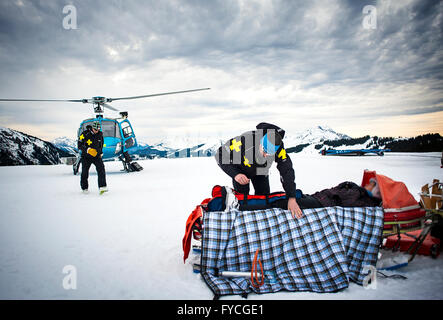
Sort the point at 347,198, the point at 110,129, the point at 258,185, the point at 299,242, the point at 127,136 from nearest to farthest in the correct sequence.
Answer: the point at 299,242 → the point at 347,198 → the point at 258,185 → the point at 110,129 → the point at 127,136

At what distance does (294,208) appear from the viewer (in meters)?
2.55

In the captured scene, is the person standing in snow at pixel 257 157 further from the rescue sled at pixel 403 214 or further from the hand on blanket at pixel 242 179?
the rescue sled at pixel 403 214

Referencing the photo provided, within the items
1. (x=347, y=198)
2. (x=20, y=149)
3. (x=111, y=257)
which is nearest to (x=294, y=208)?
(x=347, y=198)

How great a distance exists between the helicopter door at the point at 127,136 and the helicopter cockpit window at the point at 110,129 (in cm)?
34

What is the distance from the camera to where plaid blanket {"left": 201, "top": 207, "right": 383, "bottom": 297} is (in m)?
2.36

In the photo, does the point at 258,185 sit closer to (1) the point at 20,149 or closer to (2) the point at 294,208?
(2) the point at 294,208

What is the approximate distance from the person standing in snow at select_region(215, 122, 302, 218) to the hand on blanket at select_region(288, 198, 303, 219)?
0.62 ft

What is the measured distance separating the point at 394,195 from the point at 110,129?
37.6 ft

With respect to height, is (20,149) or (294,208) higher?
(20,149)

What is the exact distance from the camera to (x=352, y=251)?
7.98 ft

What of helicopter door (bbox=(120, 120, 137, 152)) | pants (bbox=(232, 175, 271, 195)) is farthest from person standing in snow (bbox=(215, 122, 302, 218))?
helicopter door (bbox=(120, 120, 137, 152))

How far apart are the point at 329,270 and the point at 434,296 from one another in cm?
84

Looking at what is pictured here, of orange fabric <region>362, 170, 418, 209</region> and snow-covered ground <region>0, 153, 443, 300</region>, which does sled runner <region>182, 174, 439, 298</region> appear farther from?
snow-covered ground <region>0, 153, 443, 300</region>
